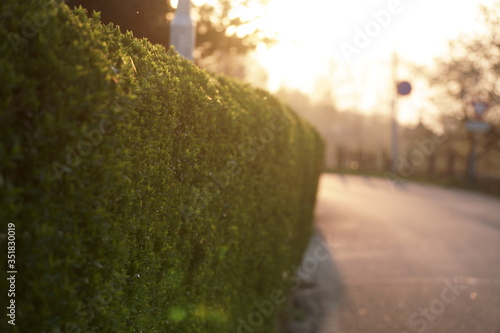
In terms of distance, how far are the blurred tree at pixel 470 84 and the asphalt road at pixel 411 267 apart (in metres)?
15.4

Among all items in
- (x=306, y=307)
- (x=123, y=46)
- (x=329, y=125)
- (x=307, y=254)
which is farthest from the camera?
(x=329, y=125)

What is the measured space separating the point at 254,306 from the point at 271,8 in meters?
6.62

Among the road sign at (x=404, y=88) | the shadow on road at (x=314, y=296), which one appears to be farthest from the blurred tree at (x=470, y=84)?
the shadow on road at (x=314, y=296)

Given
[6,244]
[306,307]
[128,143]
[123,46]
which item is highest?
[123,46]

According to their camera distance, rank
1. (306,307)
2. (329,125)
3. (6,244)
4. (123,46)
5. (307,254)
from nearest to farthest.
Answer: (6,244), (123,46), (306,307), (307,254), (329,125)

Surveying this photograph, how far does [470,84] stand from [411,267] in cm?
2968

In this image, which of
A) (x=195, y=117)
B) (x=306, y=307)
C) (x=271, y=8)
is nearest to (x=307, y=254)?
(x=306, y=307)

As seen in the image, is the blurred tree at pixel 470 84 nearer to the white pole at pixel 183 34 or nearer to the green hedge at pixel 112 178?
the white pole at pixel 183 34

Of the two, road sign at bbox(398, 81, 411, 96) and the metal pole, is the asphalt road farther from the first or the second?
the metal pole

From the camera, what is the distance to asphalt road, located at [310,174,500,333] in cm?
796

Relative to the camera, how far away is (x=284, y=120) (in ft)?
21.1

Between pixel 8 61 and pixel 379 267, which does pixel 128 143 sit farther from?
pixel 379 267

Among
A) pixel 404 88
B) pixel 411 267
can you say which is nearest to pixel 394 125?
pixel 404 88

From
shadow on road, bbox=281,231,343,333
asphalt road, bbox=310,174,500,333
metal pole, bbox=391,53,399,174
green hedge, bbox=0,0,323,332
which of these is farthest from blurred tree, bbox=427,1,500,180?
green hedge, bbox=0,0,323,332
